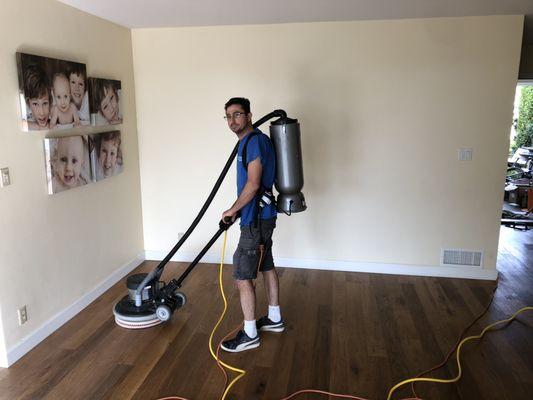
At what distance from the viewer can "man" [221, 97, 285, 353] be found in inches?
100

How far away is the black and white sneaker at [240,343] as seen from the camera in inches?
106

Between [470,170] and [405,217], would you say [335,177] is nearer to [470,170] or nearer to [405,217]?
[405,217]

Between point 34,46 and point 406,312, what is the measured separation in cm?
304

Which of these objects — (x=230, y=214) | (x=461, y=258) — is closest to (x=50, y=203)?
(x=230, y=214)

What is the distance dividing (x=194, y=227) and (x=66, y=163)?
967mm

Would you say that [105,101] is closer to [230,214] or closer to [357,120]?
[230,214]

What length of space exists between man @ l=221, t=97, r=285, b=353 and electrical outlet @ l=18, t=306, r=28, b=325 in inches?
47.3

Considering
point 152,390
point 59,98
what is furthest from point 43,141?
point 152,390

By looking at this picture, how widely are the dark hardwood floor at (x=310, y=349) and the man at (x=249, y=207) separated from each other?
0.67ft

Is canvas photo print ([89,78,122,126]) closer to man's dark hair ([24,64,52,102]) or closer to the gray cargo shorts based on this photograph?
→ man's dark hair ([24,64,52,102])

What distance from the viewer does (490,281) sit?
383 cm

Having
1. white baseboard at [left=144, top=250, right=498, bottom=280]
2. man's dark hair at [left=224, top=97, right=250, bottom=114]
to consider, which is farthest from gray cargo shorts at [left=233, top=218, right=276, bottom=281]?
white baseboard at [left=144, top=250, right=498, bottom=280]

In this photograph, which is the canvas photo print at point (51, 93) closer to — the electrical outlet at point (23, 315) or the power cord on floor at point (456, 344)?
the electrical outlet at point (23, 315)

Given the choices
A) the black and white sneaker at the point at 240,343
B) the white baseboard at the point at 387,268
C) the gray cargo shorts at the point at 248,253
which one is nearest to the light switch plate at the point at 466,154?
the white baseboard at the point at 387,268
